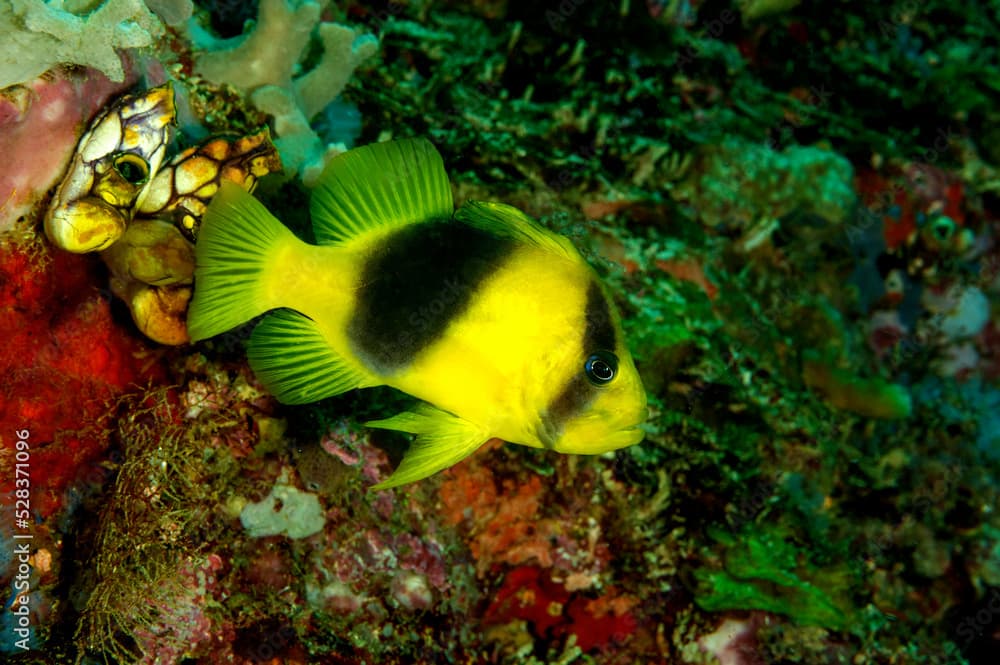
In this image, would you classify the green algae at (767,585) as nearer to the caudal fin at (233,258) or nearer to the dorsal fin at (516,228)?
the dorsal fin at (516,228)

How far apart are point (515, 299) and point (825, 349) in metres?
4.59

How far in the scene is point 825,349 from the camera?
568cm

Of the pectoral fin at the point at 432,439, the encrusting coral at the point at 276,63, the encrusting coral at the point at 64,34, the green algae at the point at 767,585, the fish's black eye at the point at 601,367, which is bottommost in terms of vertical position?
the green algae at the point at 767,585

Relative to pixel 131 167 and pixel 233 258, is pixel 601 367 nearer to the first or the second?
pixel 233 258

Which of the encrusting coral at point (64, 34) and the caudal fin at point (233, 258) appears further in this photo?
the caudal fin at point (233, 258)

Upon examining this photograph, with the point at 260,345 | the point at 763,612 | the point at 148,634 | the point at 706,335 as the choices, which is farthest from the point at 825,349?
the point at 148,634

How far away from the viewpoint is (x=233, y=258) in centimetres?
226

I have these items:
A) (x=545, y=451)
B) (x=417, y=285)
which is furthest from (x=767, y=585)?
(x=417, y=285)

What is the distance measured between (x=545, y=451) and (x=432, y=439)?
1.45 meters

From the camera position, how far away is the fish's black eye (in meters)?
2.11

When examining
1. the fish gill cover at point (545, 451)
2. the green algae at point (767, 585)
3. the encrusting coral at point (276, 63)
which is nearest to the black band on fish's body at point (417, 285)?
the fish gill cover at point (545, 451)

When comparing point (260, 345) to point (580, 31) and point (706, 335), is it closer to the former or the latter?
point (706, 335)

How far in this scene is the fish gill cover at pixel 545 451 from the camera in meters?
2.63

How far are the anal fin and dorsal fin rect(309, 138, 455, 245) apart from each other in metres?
0.39
